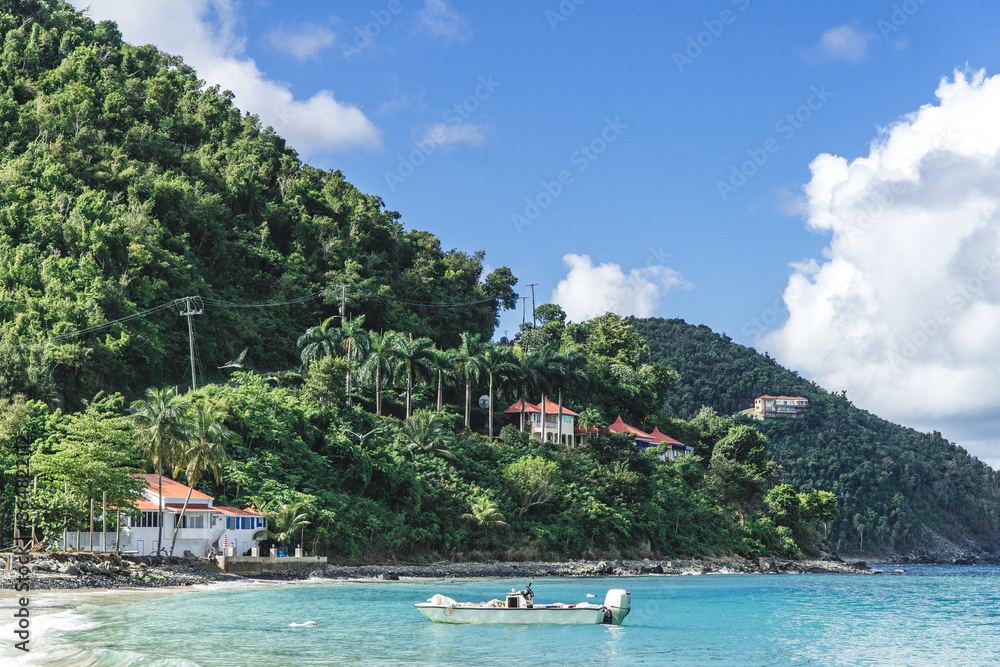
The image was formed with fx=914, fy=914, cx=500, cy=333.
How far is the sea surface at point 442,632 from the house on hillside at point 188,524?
17.8 ft

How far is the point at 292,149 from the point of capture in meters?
112

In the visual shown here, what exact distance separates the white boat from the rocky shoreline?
52.7 feet

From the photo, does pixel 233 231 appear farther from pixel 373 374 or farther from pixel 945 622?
pixel 945 622

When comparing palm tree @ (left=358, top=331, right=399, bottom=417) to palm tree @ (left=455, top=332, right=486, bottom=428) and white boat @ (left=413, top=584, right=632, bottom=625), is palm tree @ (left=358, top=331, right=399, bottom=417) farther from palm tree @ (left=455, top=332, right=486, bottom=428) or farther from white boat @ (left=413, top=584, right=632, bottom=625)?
white boat @ (left=413, top=584, right=632, bottom=625)

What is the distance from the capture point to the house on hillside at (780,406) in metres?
176

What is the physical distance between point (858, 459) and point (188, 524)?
5639 inches

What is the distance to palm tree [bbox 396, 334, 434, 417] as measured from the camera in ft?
244

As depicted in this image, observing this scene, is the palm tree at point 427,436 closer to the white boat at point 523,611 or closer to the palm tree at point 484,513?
the palm tree at point 484,513

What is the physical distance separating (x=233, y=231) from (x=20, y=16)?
140 feet

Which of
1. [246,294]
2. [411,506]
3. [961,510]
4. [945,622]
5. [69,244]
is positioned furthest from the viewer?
[961,510]

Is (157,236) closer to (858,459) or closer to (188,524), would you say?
(188,524)

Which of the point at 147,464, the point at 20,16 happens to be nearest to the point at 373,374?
the point at 147,464

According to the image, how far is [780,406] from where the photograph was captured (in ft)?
591

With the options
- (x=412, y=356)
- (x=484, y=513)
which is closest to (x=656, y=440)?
(x=412, y=356)
